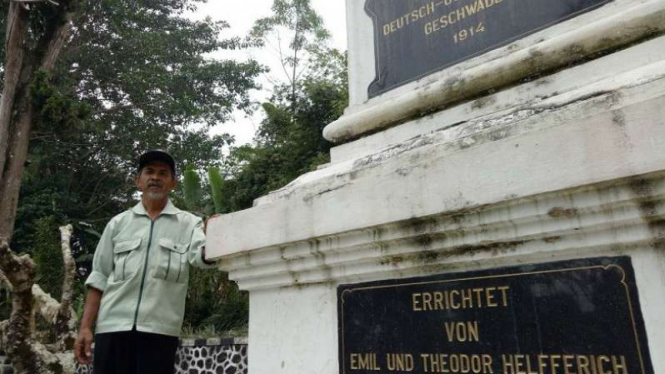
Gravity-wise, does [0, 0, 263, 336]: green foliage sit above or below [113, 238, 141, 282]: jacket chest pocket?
above

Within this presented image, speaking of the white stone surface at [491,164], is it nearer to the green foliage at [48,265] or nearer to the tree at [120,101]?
the green foliage at [48,265]

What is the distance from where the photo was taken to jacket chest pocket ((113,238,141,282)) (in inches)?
86.0

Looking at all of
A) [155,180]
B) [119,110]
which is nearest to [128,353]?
[155,180]

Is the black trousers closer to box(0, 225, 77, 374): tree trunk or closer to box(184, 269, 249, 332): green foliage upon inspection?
box(0, 225, 77, 374): tree trunk

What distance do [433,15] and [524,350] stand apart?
4.32 feet

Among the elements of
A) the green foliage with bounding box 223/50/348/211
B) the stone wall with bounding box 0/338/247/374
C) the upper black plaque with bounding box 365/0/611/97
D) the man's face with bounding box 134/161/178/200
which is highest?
the green foliage with bounding box 223/50/348/211

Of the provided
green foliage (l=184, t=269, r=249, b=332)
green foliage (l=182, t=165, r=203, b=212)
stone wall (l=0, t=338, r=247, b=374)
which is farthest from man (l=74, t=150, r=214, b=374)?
green foliage (l=182, t=165, r=203, b=212)

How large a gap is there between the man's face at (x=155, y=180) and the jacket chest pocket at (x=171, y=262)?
24 centimetres

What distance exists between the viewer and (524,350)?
1.21 metres

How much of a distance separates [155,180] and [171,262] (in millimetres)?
406

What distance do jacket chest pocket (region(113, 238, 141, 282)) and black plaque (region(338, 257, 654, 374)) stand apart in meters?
1.05

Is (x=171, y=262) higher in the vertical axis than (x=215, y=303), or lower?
lower

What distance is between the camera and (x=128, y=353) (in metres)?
2.13

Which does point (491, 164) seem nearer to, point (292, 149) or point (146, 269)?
point (146, 269)
